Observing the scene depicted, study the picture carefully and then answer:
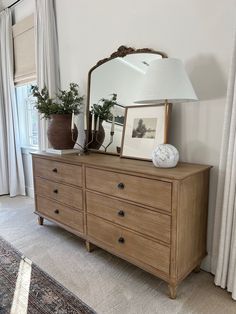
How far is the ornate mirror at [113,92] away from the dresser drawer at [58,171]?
42 cm

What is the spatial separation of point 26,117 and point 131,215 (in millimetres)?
2853

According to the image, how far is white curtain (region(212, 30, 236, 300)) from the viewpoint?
4.99 feet

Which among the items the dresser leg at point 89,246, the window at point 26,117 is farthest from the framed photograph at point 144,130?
the window at point 26,117

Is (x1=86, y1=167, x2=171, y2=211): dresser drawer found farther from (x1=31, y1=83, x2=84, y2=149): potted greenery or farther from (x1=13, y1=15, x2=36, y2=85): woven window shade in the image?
(x1=13, y1=15, x2=36, y2=85): woven window shade

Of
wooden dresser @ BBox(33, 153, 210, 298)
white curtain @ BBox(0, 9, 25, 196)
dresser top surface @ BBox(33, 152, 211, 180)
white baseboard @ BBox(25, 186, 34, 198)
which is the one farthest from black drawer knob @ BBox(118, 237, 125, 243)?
white curtain @ BBox(0, 9, 25, 196)

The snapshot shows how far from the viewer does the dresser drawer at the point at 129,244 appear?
1583mm

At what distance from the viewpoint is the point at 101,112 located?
2467mm

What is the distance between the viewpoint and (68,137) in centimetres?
252

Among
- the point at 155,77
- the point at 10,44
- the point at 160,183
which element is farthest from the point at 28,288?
the point at 10,44

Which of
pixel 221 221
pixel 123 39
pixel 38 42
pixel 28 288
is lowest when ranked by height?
pixel 28 288

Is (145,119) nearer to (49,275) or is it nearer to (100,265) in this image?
(100,265)

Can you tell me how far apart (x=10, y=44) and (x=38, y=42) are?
77 cm

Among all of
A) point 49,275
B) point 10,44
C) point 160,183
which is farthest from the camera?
point 10,44

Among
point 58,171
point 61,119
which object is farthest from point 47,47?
point 58,171
